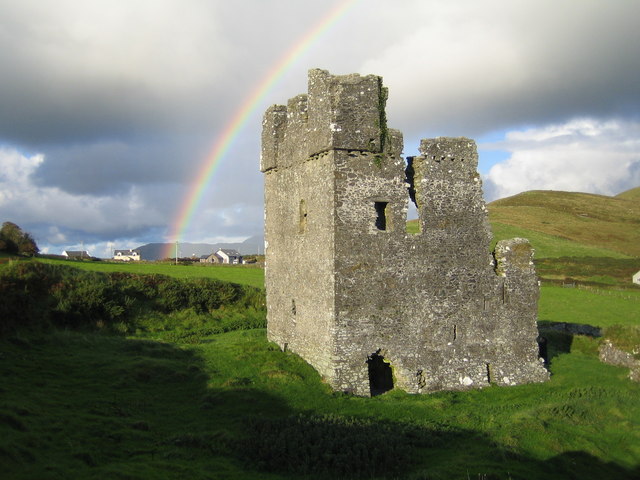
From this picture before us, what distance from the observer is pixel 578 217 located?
346ft

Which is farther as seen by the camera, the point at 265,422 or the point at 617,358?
the point at 617,358

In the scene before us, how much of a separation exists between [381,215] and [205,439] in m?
8.99

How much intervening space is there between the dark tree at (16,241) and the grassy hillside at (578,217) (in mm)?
63850

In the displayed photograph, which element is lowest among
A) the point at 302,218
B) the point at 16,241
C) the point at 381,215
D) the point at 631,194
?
the point at 381,215

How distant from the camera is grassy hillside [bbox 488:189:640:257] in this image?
87812 millimetres

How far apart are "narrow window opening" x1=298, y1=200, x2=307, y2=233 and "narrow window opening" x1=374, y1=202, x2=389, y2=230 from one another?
8.75ft

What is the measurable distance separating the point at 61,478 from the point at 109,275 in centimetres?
2763

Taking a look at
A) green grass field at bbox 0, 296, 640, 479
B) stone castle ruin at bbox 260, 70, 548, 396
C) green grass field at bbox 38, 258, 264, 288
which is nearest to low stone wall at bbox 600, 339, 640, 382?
green grass field at bbox 0, 296, 640, 479

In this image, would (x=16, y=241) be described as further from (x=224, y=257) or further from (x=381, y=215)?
(x=224, y=257)

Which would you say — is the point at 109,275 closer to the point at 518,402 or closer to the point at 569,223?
the point at 518,402

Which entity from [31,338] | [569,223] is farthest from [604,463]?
[569,223]

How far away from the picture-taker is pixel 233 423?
15.2 meters

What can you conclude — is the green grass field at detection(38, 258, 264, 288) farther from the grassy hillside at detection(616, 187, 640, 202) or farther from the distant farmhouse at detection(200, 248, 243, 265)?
the grassy hillside at detection(616, 187, 640, 202)

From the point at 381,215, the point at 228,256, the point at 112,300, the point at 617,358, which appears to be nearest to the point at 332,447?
the point at 381,215
